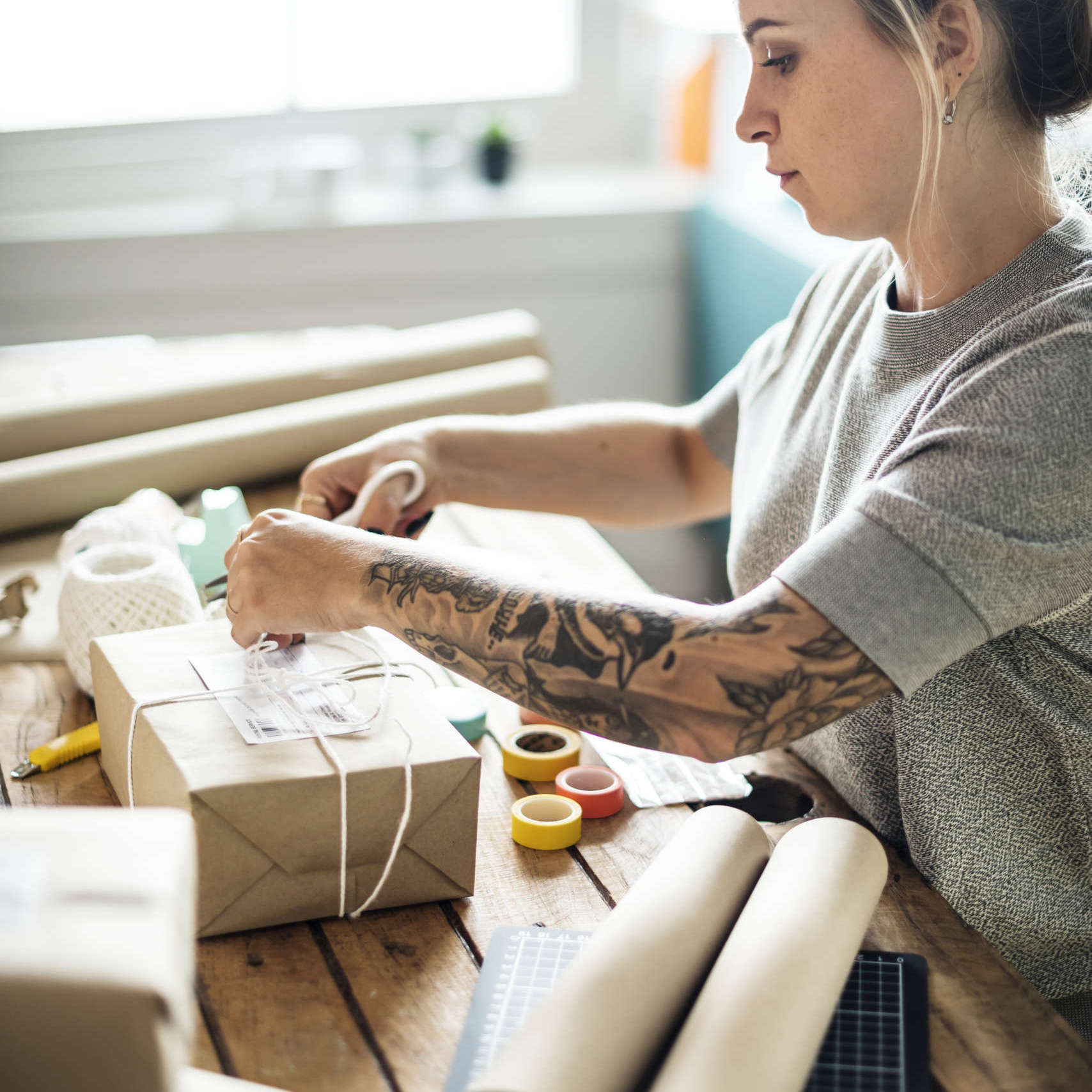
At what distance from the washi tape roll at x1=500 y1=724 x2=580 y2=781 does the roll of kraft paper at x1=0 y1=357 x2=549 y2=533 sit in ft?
2.20

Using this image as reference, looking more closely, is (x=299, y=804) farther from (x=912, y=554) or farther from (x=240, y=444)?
(x=240, y=444)

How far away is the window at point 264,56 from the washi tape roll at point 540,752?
229 centimetres

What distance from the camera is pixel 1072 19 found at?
0.90 m

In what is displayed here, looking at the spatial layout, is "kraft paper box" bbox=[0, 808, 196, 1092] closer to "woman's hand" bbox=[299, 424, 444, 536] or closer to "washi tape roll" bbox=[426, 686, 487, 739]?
"washi tape roll" bbox=[426, 686, 487, 739]

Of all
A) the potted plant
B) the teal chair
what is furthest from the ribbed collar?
the potted plant

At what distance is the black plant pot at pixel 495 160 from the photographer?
2.93 metres

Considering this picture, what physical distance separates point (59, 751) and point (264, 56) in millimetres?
2289

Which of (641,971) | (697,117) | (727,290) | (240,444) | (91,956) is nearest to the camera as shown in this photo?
(91,956)

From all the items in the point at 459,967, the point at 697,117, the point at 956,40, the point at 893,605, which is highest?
the point at 956,40

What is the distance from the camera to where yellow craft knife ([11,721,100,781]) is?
3.29ft

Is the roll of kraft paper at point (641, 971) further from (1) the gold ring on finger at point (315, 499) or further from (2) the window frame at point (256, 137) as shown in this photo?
(2) the window frame at point (256, 137)

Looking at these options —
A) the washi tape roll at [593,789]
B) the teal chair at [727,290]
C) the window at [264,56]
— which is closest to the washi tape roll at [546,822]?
the washi tape roll at [593,789]

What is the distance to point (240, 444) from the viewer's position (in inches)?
61.2

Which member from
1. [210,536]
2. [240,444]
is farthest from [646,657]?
[240,444]
